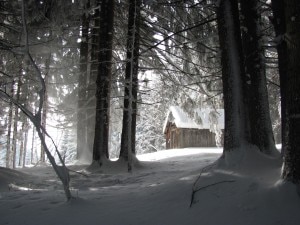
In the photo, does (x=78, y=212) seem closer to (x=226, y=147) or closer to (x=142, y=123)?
(x=226, y=147)

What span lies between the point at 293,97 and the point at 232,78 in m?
2.27

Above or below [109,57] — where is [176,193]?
Answer: below

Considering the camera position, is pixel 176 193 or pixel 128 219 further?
pixel 176 193

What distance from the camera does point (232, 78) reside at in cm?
682

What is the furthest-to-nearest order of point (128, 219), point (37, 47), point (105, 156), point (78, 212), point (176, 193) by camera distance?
point (37, 47), point (105, 156), point (176, 193), point (78, 212), point (128, 219)

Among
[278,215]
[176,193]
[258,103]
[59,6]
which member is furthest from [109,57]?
[278,215]

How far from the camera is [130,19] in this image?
1228 cm

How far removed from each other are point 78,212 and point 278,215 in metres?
2.80

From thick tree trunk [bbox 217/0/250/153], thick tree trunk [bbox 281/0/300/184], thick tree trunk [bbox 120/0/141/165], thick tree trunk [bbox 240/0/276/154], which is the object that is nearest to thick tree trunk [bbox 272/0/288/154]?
thick tree trunk [bbox 240/0/276/154]

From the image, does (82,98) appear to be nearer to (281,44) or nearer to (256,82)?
(256,82)

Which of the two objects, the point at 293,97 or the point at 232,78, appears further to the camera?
the point at 232,78

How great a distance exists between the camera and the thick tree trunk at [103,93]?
11.8 meters

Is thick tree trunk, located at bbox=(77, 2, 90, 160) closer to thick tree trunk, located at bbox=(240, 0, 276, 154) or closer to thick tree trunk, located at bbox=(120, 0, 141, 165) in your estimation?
thick tree trunk, located at bbox=(120, 0, 141, 165)

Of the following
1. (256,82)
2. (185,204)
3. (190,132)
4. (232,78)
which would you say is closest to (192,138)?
(190,132)
